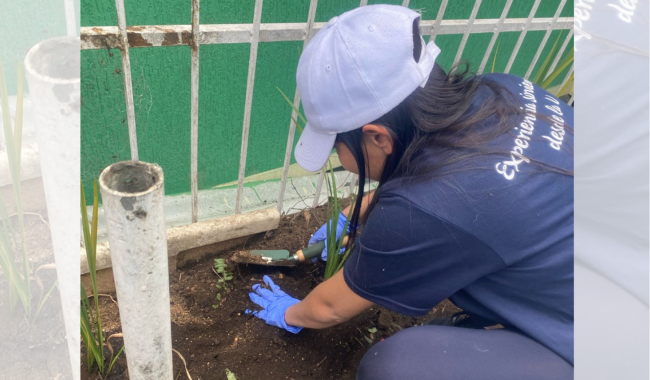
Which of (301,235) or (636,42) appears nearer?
(636,42)

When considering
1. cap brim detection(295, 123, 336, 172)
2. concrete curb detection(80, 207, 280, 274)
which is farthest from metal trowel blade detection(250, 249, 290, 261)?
cap brim detection(295, 123, 336, 172)

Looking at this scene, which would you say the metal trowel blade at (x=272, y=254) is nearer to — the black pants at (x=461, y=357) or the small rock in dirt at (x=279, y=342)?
the small rock in dirt at (x=279, y=342)

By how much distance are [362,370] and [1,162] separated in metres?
1.21

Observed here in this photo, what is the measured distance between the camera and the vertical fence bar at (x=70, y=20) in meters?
0.50

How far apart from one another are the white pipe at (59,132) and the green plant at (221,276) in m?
1.42

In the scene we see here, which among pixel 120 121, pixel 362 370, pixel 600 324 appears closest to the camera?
pixel 600 324

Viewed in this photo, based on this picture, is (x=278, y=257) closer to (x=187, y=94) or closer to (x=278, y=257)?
(x=278, y=257)

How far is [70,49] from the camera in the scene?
1.67 ft

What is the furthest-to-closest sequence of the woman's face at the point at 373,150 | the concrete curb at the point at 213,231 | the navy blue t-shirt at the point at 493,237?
the concrete curb at the point at 213,231
the woman's face at the point at 373,150
the navy blue t-shirt at the point at 493,237

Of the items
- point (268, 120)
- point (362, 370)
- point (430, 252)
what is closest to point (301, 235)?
point (268, 120)

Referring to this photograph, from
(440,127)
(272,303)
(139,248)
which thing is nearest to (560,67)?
(440,127)

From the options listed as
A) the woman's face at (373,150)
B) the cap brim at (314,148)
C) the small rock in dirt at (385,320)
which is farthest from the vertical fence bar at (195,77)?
the small rock in dirt at (385,320)

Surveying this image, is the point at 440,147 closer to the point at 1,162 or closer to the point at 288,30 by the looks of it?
the point at 288,30

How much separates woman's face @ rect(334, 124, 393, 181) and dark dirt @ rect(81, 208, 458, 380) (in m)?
0.79
